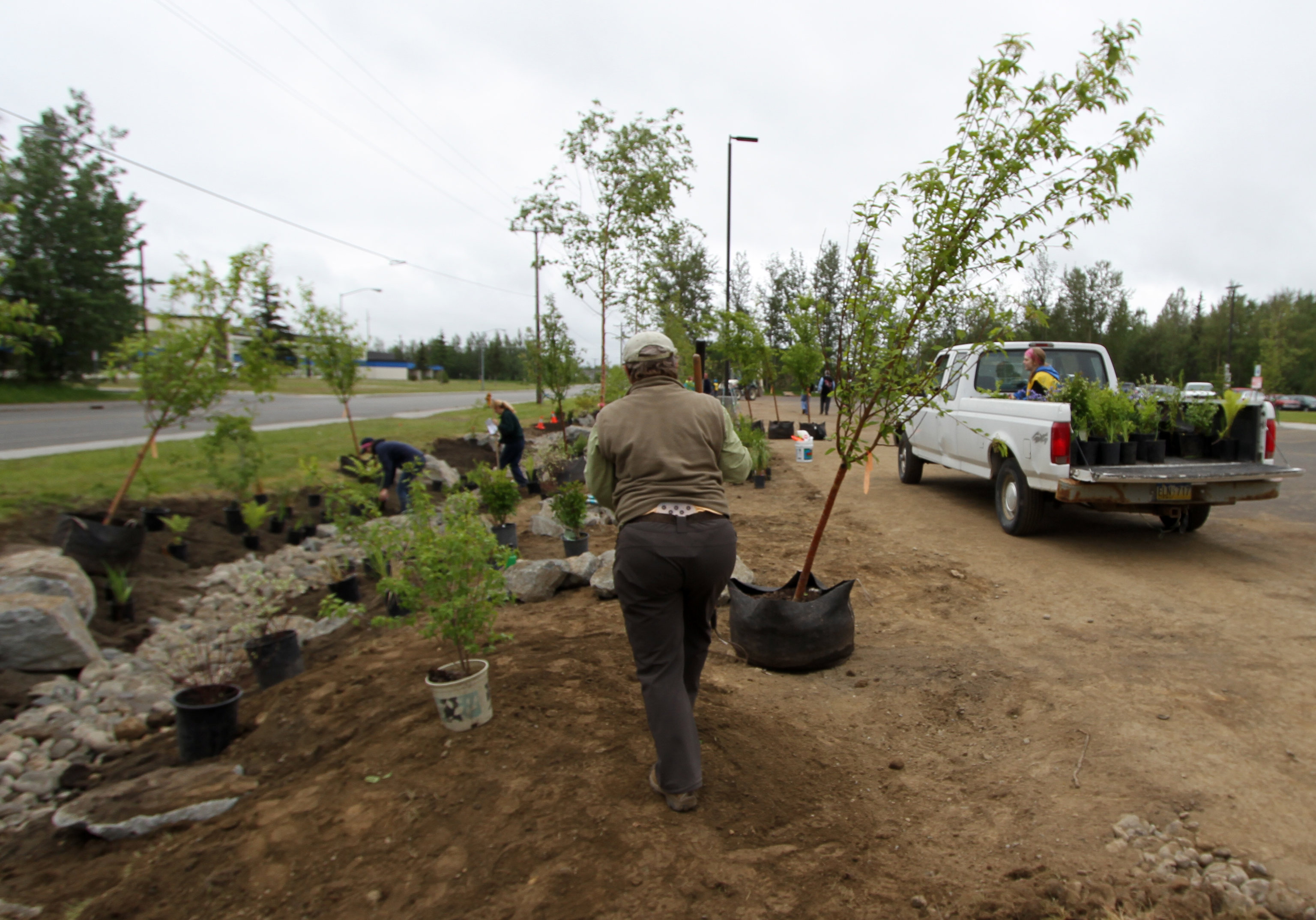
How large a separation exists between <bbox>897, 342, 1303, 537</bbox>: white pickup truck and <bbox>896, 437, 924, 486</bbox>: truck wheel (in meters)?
2.31

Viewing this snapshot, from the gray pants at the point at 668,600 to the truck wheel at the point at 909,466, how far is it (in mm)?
9251

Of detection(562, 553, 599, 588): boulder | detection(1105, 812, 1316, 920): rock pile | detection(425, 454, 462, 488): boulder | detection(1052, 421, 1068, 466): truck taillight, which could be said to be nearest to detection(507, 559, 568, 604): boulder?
detection(562, 553, 599, 588): boulder

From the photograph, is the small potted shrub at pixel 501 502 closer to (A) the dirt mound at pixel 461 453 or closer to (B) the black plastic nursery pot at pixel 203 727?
(B) the black plastic nursery pot at pixel 203 727

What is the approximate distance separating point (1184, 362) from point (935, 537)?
55091 mm

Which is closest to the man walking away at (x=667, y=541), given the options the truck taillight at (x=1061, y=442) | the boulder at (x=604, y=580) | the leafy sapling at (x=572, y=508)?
the boulder at (x=604, y=580)

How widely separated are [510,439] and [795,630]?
305 inches

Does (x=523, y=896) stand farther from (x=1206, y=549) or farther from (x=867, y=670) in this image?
(x=1206, y=549)

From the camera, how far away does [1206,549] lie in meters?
7.09

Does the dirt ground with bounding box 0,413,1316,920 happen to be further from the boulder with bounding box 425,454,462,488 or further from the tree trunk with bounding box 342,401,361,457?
the tree trunk with bounding box 342,401,361,457

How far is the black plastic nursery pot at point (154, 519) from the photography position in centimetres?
814

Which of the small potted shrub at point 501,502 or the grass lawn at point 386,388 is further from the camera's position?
the grass lawn at point 386,388

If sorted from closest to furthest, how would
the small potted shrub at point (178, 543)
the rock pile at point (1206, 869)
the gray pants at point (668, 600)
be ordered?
the rock pile at point (1206, 869) < the gray pants at point (668, 600) < the small potted shrub at point (178, 543)

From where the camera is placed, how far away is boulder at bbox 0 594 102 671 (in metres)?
5.26

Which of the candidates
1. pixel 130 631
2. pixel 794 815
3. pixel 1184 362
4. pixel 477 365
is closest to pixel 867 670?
pixel 794 815
